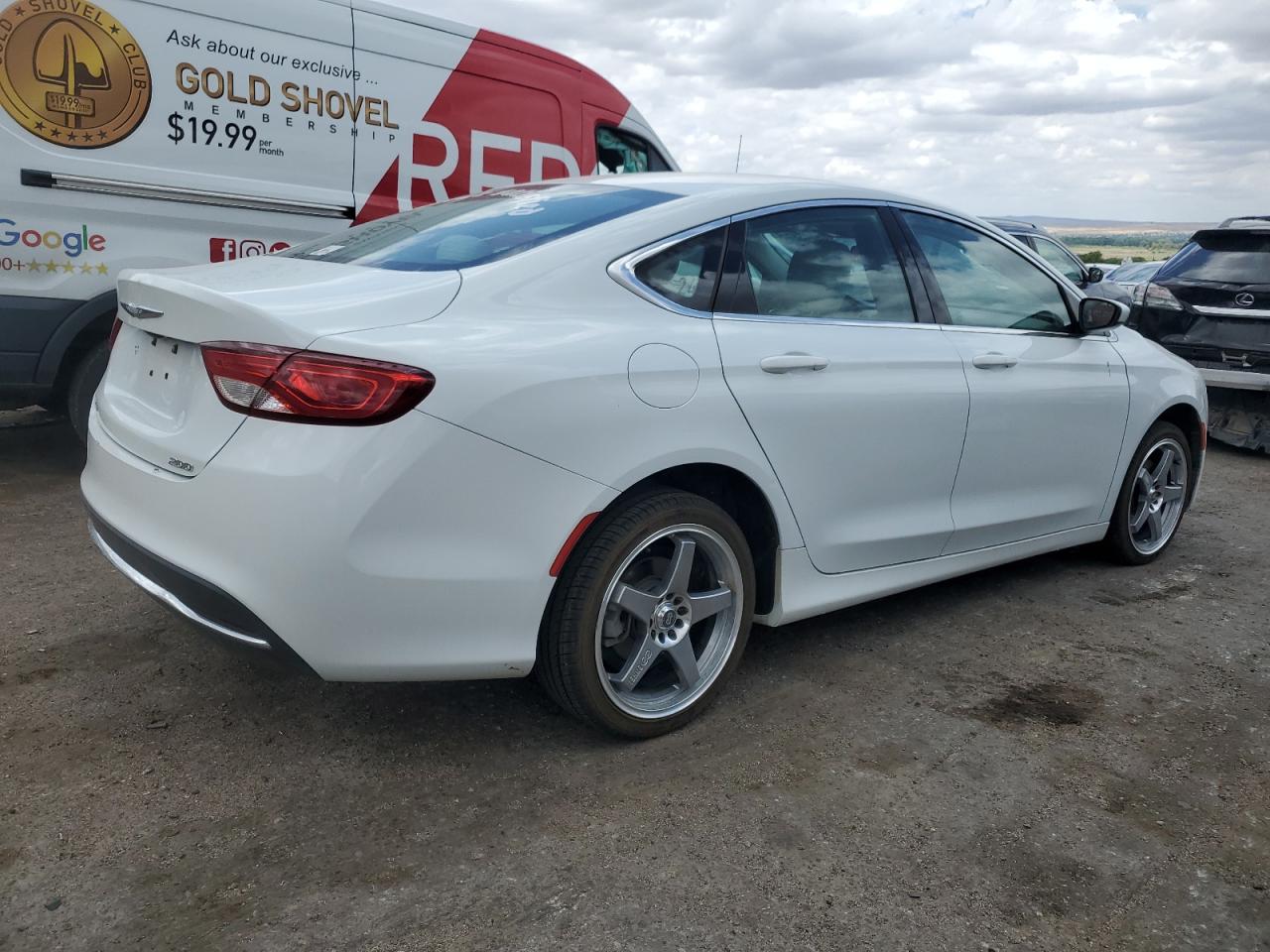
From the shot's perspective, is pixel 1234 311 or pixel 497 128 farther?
pixel 1234 311

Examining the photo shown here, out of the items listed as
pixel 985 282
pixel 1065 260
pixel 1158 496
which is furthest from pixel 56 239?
pixel 1065 260

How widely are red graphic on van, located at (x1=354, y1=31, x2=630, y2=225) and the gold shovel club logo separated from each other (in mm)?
1243

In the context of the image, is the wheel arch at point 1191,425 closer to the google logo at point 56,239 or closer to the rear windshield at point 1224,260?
the rear windshield at point 1224,260

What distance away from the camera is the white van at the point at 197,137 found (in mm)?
4676

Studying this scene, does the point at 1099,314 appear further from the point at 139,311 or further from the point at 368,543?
the point at 139,311

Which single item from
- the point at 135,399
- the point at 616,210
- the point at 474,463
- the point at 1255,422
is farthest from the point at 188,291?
the point at 1255,422

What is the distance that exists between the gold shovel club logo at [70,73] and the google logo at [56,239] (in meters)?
0.38

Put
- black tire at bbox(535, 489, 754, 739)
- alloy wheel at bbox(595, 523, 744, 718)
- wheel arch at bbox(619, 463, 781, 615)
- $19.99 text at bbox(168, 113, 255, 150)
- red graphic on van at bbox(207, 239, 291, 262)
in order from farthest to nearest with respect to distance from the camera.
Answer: red graphic on van at bbox(207, 239, 291, 262) → $19.99 text at bbox(168, 113, 255, 150) → wheel arch at bbox(619, 463, 781, 615) → alloy wheel at bbox(595, 523, 744, 718) → black tire at bbox(535, 489, 754, 739)

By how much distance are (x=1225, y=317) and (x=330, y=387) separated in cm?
725

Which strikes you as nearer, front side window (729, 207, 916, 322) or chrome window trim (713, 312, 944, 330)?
chrome window trim (713, 312, 944, 330)

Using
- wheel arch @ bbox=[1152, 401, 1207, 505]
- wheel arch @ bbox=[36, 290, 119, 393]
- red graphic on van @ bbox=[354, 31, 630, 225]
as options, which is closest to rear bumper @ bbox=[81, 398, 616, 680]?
wheel arch @ bbox=[36, 290, 119, 393]

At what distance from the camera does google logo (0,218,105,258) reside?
465 centimetres

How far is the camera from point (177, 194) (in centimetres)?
506

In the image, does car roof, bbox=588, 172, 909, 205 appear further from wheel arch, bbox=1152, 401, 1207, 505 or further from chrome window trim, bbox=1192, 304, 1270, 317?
chrome window trim, bbox=1192, 304, 1270, 317
